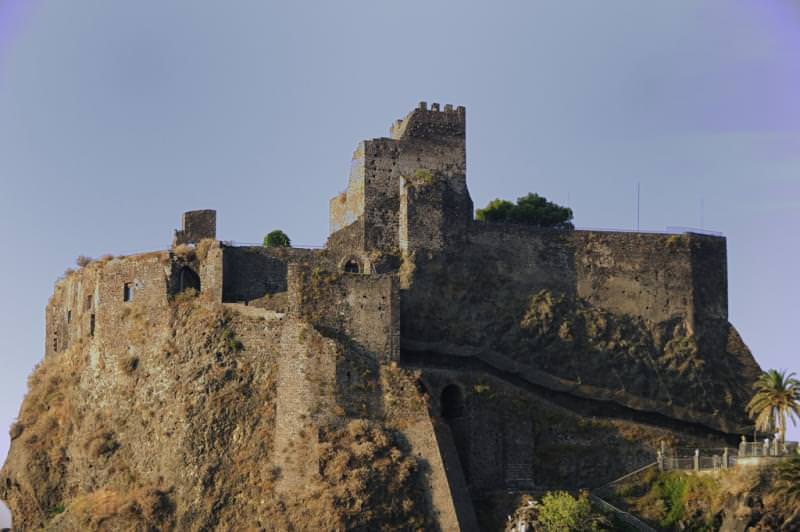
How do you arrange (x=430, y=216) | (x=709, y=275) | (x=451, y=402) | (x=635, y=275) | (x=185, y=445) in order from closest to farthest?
1. (x=185, y=445)
2. (x=451, y=402)
3. (x=430, y=216)
4. (x=635, y=275)
5. (x=709, y=275)

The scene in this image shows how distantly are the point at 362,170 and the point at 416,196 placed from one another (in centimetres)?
250

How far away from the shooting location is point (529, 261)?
7250cm

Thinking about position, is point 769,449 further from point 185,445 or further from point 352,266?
point 185,445

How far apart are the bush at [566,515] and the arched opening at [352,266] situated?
13.1 meters

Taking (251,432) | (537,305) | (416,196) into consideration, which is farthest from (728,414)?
(251,432)

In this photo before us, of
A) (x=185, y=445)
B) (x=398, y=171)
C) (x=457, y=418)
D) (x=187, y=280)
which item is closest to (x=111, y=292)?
(x=187, y=280)

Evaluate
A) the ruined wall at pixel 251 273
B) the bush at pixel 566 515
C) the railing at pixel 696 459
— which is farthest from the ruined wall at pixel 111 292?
the railing at pixel 696 459

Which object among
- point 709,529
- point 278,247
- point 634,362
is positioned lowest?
point 709,529

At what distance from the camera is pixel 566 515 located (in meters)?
61.6

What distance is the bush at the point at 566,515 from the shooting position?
6144 cm

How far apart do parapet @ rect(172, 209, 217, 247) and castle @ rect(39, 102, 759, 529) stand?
83 mm

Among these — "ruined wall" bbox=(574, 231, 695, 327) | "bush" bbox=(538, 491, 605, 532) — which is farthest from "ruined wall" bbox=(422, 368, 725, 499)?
"ruined wall" bbox=(574, 231, 695, 327)

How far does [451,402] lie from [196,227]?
13.7 m

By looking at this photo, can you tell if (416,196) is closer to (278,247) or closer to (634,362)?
(278,247)
